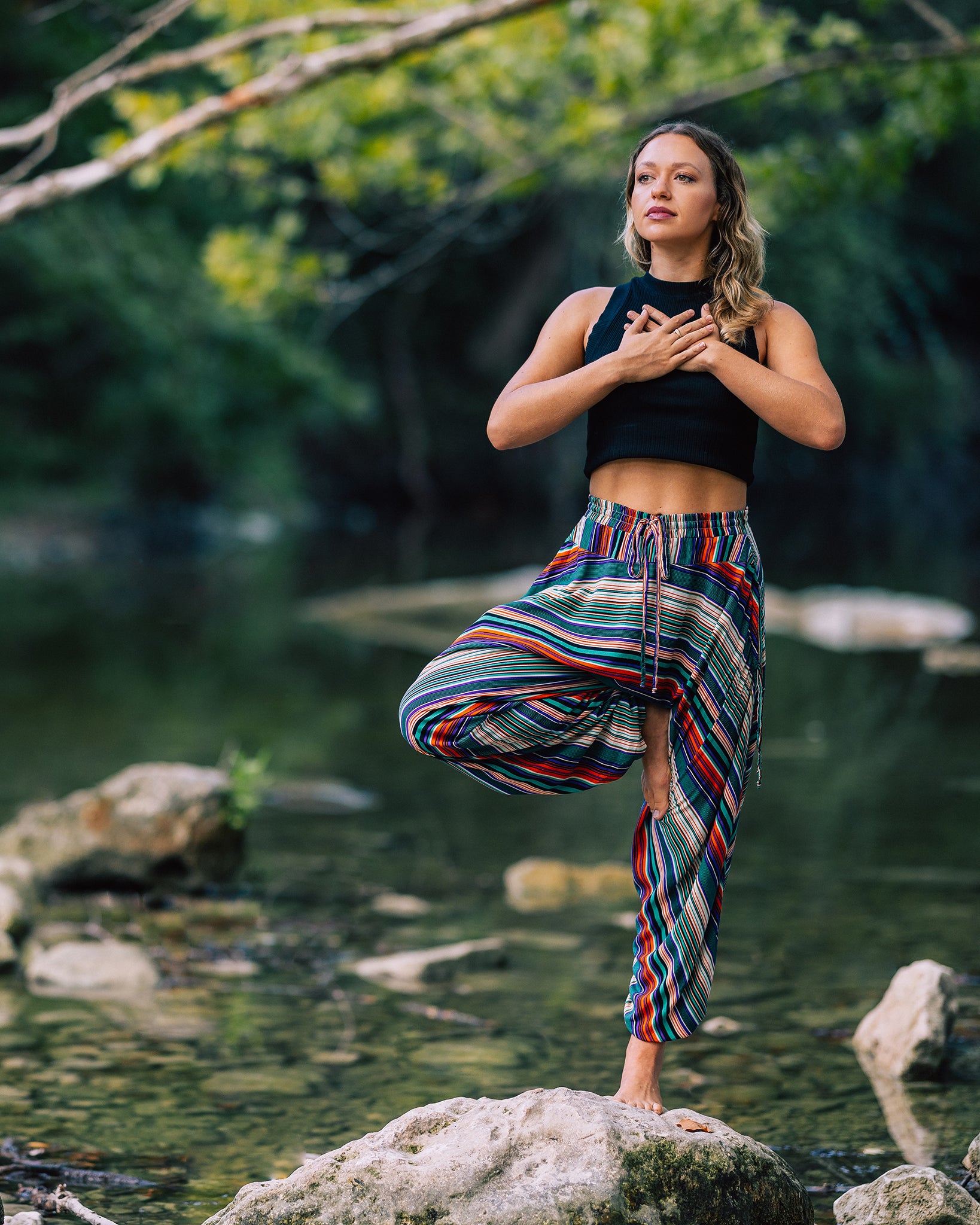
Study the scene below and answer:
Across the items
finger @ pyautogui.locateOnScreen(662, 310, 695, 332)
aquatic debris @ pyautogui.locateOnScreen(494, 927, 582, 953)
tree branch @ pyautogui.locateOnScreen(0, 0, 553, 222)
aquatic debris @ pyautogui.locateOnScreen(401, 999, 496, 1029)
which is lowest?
aquatic debris @ pyautogui.locateOnScreen(401, 999, 496, 1029)

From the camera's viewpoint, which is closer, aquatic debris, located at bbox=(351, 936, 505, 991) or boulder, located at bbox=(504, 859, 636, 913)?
aquatic debris, located at bbox=(351, 936, 505, 991)

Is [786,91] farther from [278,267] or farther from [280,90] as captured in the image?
[280,90]

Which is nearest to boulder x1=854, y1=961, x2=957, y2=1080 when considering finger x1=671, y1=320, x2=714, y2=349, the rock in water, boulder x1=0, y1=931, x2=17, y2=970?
the rock in water

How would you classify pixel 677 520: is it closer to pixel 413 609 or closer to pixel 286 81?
pixel 286 81

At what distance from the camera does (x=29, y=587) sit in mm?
20172

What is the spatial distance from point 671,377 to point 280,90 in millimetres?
3761

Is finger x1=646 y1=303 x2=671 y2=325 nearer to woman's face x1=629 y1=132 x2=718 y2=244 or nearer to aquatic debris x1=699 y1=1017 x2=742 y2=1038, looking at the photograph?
woman's face x1=629 y1=132 x2=718 y2=244

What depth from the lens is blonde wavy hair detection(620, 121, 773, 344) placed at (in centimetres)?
320

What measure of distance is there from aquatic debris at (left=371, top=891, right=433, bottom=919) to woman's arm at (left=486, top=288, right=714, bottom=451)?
121 inches

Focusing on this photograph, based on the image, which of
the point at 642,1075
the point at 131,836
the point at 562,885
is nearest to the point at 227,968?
the point at 131,836

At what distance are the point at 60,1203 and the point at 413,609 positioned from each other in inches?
518

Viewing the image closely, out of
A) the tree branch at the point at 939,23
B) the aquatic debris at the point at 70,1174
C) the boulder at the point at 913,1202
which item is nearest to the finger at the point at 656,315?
the boulder at the point at 913,1202

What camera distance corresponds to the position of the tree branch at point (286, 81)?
620 cm

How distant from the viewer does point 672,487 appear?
326cm
